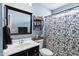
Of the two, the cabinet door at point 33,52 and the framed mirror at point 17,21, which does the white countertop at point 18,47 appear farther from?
the framed mirror at point 17,21

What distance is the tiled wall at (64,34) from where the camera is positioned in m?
1.51

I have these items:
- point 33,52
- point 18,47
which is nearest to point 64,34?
point 33,52

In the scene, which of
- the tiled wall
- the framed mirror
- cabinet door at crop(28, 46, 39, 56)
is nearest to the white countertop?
cabinet door at crop(28, 46, 39, 56)

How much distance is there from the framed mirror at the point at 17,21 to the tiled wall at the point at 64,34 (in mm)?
385

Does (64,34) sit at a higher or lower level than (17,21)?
lower

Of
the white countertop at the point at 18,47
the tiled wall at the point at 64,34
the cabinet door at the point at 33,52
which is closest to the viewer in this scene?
the white countertop at the point at 18,47

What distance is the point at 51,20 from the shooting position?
1956 millimetres

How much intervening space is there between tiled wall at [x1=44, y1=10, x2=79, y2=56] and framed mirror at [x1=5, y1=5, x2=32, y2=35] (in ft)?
1.26

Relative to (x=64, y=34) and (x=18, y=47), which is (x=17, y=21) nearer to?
(x=18, y=47)

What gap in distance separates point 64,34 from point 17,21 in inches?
38.6

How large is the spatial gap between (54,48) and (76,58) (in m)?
0.62

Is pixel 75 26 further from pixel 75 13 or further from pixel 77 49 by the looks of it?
pixel 77 49

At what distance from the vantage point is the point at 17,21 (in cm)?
135

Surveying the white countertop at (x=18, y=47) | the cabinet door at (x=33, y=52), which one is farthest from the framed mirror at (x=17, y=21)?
the cabinet door at (x=33, y=52)
